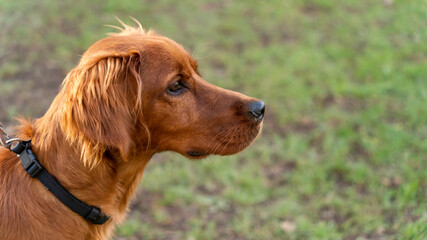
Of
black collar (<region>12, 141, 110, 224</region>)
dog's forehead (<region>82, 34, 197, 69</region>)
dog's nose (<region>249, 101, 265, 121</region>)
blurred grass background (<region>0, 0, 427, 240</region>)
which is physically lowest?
blurred grass background (<region>0, 0, 427, 240</region>)

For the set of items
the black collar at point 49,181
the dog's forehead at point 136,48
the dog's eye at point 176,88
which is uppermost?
the dog's forehead at point 136,48

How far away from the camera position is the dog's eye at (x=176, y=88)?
296 cm

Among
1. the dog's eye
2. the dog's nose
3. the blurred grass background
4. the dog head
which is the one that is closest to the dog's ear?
the dog head

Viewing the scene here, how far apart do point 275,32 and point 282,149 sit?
325cm

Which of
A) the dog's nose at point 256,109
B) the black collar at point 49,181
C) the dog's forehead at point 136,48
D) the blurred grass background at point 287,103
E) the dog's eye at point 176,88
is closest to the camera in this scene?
the black collar at point 49,181

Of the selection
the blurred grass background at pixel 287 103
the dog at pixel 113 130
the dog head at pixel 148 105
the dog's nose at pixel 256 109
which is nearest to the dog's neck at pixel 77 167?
the dog at pixel 113 130

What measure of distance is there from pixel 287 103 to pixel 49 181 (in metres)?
4.41

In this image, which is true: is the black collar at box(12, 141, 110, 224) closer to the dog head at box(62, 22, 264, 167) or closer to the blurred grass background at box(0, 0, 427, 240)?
the dog head at box(62, 22, 264, 167)

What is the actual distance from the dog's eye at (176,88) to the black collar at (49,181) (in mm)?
865

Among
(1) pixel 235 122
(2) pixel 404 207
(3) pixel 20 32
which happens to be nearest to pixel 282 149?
(2) pixel 404 207

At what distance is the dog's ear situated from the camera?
2.57 m

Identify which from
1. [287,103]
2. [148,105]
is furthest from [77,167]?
[287,103]

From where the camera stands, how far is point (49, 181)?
2.73m

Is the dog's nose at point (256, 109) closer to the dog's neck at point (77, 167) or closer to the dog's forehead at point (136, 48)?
the dog's forehead at point (136, 48)
